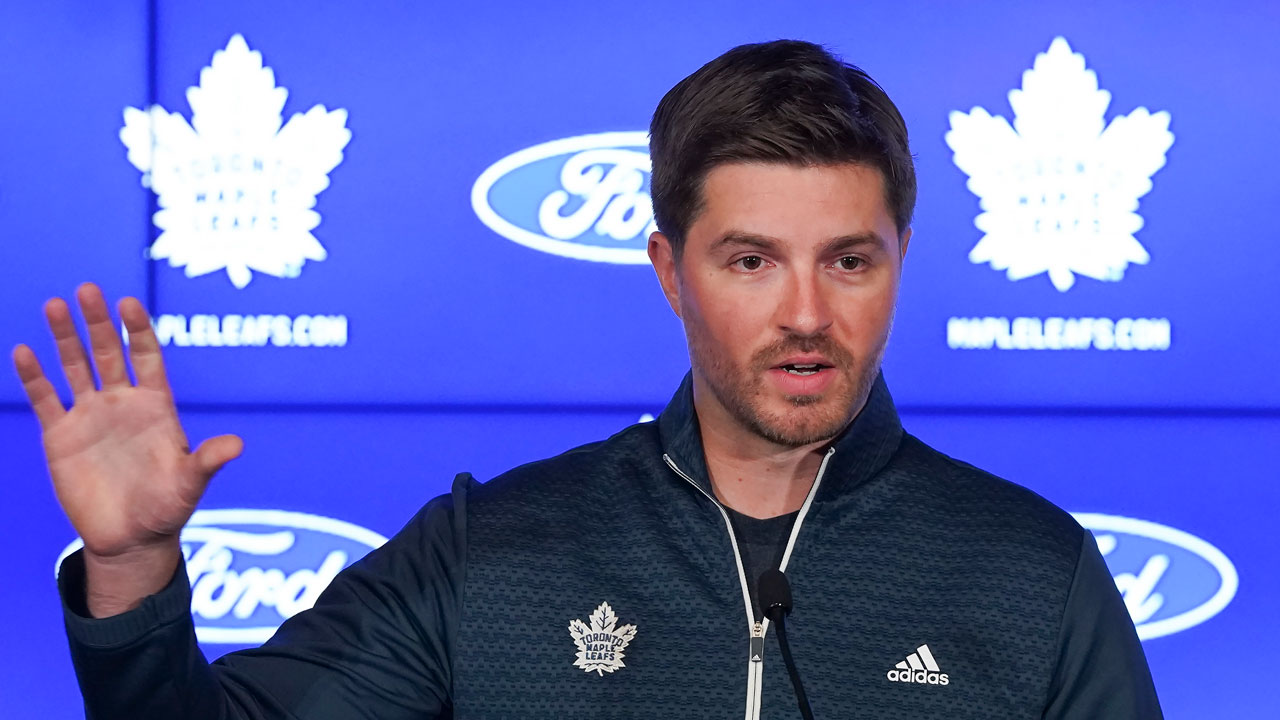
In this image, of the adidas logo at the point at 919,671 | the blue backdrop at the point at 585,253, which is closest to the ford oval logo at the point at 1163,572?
the blue backdrop at the point at 585,253

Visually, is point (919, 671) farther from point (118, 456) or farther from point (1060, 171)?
point (1060, 171)

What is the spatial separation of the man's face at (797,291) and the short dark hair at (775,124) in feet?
0.06

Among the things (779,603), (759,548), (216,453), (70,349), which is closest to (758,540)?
(759,548)

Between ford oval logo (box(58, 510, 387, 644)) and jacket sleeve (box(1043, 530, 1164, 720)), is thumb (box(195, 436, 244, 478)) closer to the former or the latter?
jacket sleeve (box(1043, 530, 1164, 720))

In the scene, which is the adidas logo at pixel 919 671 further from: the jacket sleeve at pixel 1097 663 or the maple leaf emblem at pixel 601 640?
the maple leaf emblem at pixel 601 640

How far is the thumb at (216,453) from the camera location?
1060 mm

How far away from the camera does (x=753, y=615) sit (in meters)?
1.35

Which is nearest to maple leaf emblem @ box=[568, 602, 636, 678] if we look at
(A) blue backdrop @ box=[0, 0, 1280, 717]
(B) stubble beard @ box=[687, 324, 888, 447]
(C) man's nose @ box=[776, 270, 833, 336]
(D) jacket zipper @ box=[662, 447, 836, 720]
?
(D) jacket zipper @ box=[662, 447, 836, 720]

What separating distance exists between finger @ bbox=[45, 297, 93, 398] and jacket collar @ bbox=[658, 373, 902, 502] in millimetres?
620

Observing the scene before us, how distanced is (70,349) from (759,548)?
72cm

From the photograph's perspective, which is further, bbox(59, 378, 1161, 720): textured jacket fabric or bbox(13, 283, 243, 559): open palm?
bbox(59, 378, 1161, 720): textured jacket fabric

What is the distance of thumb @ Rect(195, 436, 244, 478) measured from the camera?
1.06 metres

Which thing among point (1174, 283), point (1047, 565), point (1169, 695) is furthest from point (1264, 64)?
point (1047, 565)

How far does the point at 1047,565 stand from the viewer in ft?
4.49
